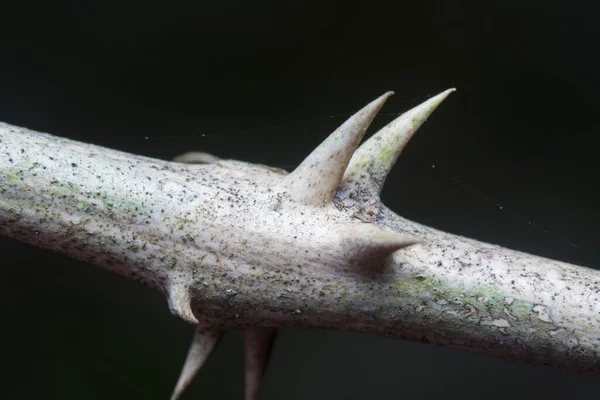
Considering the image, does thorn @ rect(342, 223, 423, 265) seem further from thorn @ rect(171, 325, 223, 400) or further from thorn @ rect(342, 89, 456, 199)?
thorn @ rect(171, 325, 223, 400)

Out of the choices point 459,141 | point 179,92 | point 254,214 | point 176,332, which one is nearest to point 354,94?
point 459,141

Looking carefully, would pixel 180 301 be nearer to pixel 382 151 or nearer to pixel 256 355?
pixel 256 355

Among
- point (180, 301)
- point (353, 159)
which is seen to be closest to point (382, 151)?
point (353, 159)

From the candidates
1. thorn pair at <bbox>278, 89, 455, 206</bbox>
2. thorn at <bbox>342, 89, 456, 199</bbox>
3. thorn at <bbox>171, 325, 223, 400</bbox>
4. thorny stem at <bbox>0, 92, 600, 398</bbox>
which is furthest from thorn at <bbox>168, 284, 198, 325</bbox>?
thorn at <bbox>342, 89, 456, 199</bbox>

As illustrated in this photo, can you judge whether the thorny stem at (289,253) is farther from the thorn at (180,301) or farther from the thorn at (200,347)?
the thorn at (200,347)

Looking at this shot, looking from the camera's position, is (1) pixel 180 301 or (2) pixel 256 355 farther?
(2) pixel 256 355

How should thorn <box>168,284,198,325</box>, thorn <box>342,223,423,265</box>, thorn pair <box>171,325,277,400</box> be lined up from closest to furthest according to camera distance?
1. thorn <box>342,223,423,265</box>
2. thorn <box>168,284,198,325</box>
3. thorn pair <box>171,325,277,400</box>

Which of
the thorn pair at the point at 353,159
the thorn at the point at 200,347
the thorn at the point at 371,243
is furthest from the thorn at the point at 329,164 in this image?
the thorn at the point at 200,347
